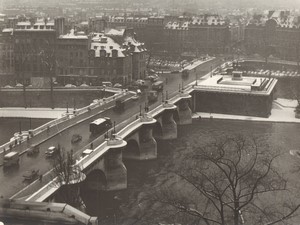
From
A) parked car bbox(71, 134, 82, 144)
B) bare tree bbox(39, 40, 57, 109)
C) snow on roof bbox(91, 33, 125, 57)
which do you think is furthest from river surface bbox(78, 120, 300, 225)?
bare tree bbox(39, 40, 57, 109)

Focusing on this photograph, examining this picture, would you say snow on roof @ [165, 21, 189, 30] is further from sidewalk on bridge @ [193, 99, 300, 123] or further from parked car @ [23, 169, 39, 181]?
parked car @ [23, 169, 39, 181]

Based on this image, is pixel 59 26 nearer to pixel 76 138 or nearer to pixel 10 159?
pixel 76 138

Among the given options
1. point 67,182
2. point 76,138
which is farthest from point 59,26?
point 67,182

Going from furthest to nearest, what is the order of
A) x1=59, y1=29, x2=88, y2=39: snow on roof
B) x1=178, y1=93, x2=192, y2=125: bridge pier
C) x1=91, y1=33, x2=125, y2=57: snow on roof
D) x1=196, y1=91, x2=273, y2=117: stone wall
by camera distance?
x1=59, y1=29, x2=88, y2=39: snow on roof
x1=91, y1=33, x2=125, y2=57: snow on roof
x1=196, y1=91, x2=273, y2=117: stone wall
x1=178, y1=93, x2=192, y2=125: bridge pier

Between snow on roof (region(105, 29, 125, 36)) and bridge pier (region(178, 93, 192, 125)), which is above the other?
snow on roof (region(105, 29, 125, 36))

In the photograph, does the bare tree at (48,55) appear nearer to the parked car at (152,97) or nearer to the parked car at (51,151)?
the parked car at (152,97)

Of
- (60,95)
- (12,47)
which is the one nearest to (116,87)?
(60,95)

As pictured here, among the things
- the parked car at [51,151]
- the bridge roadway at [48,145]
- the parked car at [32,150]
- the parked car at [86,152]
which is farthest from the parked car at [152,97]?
the parked car at [32,150]
